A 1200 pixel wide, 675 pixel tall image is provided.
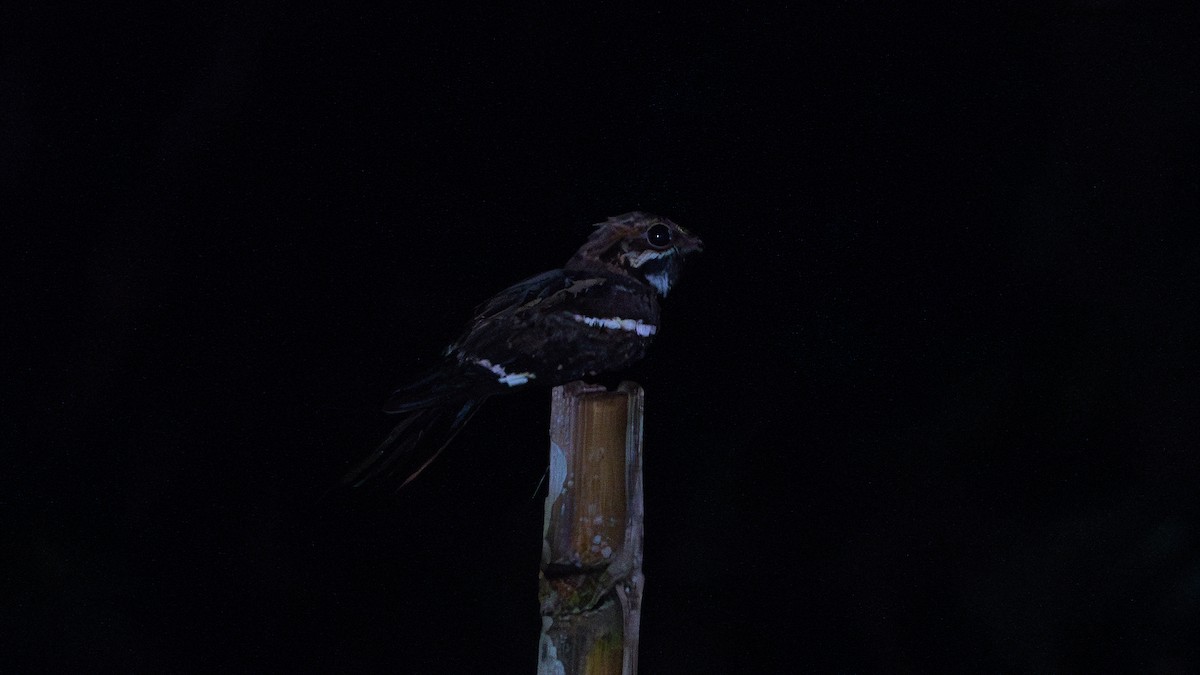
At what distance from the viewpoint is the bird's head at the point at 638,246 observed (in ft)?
8.52

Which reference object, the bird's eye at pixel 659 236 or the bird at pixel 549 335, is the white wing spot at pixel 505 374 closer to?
the bird at pixel 549 335

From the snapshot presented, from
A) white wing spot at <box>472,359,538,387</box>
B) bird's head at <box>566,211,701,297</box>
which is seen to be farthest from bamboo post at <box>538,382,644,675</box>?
bird's head at <box>566,211,701,297</box>

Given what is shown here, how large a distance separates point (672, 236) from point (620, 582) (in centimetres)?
93

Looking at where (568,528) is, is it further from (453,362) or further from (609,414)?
(453,362)

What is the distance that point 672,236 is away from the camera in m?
2.62

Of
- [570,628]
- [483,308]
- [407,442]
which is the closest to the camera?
[570,628]

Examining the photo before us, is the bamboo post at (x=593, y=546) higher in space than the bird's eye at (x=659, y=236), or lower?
lower

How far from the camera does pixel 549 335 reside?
2.42m

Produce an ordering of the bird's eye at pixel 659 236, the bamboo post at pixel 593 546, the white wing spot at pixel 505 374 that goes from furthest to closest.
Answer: the bird's eye at pixel 659 236 < the white wing spot at pixel 505 374 < the bamboo post at pixel 593 546

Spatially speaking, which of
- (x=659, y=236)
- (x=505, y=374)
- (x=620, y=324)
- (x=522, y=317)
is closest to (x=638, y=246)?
(x=659, y=236)

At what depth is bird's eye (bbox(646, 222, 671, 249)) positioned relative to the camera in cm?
259

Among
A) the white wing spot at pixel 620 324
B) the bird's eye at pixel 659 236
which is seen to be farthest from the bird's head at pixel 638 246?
the white wing spot at pixel 620 324

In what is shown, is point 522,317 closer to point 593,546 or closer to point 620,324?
point 620,324

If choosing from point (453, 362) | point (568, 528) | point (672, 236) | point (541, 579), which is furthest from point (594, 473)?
point (672, 236)
